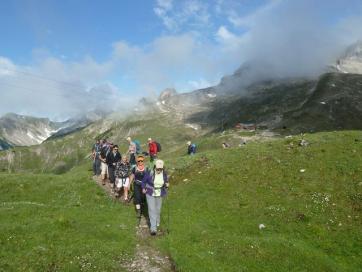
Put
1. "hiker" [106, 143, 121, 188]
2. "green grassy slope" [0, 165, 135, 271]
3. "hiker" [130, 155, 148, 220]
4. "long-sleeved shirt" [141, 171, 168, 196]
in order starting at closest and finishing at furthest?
"green grassy slope" [0, 165, 135, 271] → "long-sleeved shirt" [141, 171, 168, 196] → "hiker" [130, 155, 148, 220] → "hiker" [106, 143, 121, 188]

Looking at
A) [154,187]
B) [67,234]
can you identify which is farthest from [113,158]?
[67,234]

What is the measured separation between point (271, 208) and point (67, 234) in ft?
46.6

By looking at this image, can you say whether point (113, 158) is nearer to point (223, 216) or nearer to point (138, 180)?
point (138, 180)

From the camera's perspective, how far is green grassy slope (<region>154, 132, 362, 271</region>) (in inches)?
890

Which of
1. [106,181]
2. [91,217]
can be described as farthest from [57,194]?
[91,217]

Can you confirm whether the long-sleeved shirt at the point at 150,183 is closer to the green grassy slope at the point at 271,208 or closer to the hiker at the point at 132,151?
the green grassy slope at the point at 271,208

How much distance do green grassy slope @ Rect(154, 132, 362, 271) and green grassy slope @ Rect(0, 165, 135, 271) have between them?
3103 mm

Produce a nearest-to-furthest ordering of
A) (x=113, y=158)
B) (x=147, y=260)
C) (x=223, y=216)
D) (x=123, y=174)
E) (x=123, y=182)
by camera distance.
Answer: (x=147, y=260)
(x=223, y=216)
(x=123, y=174)
(x=123, y=182)
(x=113, y=158)

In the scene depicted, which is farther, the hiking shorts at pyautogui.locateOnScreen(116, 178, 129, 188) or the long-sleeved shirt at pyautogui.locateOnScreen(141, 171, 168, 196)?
the hiking shorts at pyautogui.locateOnScreen(116, 178, 129, 188)

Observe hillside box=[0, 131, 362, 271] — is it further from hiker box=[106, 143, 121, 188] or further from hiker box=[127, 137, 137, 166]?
hiker box=[127, 137, 137, 166]

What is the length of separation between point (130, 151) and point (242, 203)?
13.0 metres

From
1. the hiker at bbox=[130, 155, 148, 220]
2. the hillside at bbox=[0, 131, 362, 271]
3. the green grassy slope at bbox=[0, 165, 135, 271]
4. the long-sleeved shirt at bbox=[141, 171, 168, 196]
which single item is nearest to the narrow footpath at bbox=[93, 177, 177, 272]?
the hillside at bbox=[0, 131, 362, 271]

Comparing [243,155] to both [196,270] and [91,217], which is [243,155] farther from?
[196,270]

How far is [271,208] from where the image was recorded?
29.7 m
